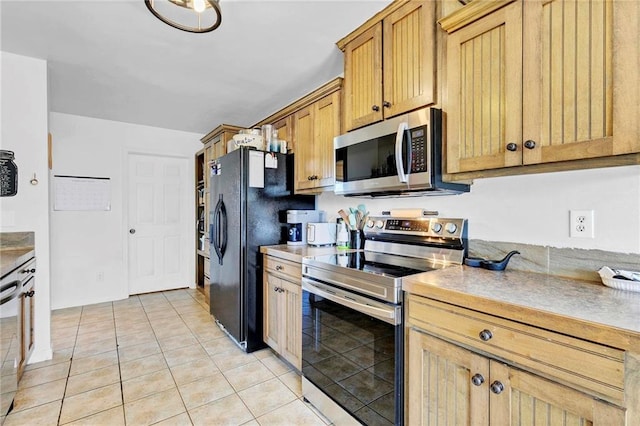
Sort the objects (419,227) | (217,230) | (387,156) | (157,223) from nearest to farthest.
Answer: (387,156)
(419,227)
(217,230)
(157,223)

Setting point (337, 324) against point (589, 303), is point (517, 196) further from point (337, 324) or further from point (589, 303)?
point (337, 324)

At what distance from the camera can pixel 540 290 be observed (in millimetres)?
1145

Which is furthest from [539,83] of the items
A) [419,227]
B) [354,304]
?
[354,304]

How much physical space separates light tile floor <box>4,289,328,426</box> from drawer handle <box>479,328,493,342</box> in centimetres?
116

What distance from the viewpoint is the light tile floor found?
177 cm

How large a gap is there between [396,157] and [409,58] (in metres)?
0.56

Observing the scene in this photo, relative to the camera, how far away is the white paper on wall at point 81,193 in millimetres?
3707

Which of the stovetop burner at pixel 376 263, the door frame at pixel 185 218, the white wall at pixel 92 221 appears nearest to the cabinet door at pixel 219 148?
the door frame at pixel 185 218

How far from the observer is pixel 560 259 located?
1.38m

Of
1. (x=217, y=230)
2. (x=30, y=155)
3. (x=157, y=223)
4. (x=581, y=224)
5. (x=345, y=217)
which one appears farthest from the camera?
(x=157, y=223)

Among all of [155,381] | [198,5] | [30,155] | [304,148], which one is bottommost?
[155,381]

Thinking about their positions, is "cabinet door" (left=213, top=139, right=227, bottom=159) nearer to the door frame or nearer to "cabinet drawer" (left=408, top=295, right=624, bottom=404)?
the door frame

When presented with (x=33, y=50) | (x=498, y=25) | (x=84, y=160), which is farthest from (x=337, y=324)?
(x=84, y=160)

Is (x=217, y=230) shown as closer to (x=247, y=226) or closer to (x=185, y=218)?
(x=247, y=226)
